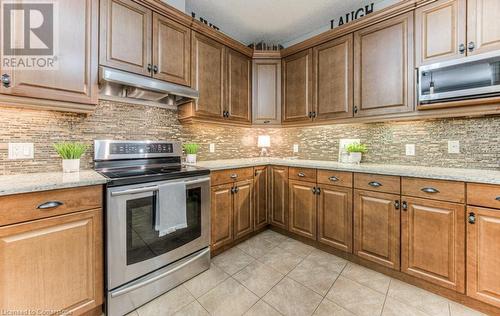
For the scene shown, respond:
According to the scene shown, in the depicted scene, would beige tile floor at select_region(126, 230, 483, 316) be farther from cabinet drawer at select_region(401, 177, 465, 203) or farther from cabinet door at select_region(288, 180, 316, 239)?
cabinet drawer at select_region(401, 177, 465, 203)

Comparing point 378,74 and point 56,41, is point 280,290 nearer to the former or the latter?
point 378,74

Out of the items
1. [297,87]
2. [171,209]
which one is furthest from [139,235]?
[297,87]

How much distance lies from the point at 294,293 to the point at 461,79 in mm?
2159

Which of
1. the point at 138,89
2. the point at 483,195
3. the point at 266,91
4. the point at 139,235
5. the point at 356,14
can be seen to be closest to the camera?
the point at 483,195

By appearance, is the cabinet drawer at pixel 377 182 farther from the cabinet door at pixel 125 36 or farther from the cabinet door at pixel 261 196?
the cabinet door at pixel 125 36

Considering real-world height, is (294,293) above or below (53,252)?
below

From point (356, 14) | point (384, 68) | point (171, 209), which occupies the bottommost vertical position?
point (171, 209)

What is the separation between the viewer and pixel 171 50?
2.07 meters

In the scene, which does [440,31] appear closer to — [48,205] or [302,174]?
[302,174]

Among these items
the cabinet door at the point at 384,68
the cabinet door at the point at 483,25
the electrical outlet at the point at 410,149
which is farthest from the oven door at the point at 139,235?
the cabinet door at the point at 483,25

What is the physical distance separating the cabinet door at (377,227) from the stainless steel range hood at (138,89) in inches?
77.1

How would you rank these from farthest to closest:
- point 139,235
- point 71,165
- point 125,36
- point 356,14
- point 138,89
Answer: point 356,14 < point 138,89 < point 125,36 < point 71,165 < point 139,235

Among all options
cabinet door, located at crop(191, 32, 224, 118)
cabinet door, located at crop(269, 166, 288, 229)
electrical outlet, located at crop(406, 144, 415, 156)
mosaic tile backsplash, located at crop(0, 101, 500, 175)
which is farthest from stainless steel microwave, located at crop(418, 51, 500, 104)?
cabinet door, located at crop(191, 32, 224, 118)

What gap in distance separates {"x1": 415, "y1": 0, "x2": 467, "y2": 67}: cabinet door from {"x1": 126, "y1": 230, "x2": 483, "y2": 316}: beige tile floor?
196cm
